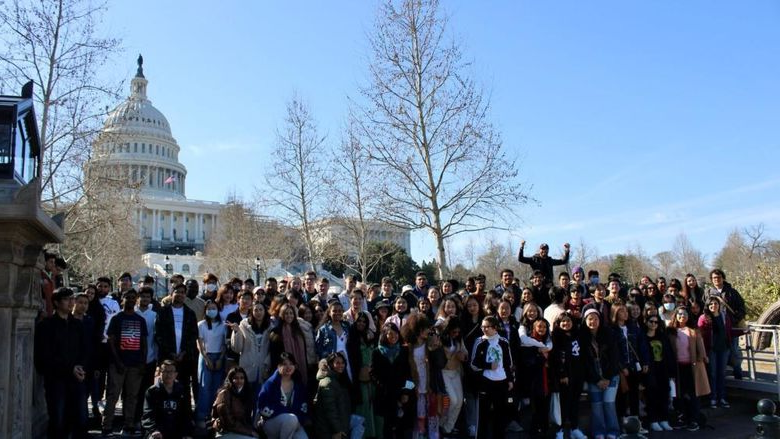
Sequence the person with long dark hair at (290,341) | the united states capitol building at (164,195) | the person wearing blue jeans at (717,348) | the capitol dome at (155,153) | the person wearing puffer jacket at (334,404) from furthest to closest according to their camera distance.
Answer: the capitol dome at (155,153), the united states capitol building at (164,195), the person wearing blue jeans at (717,348), the person with long dark hair at (290,341), the person wearing puffer jacket at (334,404)

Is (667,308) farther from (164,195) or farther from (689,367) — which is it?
(164,195)

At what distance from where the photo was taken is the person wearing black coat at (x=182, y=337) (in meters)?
8.87

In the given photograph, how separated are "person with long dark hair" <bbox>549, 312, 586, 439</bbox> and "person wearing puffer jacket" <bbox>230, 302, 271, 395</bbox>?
13.5 ft

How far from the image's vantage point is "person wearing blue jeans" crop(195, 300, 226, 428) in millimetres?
8969

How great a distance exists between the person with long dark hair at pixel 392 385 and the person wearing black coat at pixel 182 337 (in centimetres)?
269

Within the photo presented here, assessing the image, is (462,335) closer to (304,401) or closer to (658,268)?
(304,401)

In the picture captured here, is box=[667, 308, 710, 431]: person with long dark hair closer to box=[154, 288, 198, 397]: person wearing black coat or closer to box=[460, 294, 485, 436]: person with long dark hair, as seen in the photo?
box=[460, 294, 485, 436]: person with long dark hair

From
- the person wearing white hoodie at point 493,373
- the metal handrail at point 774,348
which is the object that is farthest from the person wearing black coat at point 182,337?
the metal handrail at point 774,348

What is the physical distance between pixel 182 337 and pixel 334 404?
2596 mm

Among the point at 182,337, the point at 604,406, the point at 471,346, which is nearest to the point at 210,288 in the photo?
the point at 182,337

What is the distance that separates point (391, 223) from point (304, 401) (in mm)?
13027

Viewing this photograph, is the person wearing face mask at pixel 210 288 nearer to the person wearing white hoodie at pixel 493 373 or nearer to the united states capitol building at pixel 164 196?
the person wearing white hoodie at pixel 493 373

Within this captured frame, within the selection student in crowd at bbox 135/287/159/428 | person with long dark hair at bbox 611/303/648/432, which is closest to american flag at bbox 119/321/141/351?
student in crowd at bbox 135/287/159/428

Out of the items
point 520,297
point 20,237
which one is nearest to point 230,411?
point 20,237
